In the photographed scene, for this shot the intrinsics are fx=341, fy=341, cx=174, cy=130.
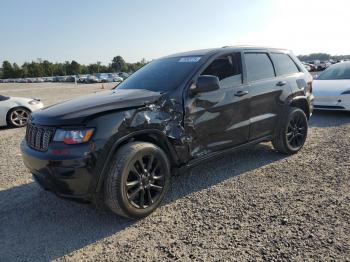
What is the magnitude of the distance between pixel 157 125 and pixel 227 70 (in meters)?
1.54

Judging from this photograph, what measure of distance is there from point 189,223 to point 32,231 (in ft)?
5.44

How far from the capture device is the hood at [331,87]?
8.97 m

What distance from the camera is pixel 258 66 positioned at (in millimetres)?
5172

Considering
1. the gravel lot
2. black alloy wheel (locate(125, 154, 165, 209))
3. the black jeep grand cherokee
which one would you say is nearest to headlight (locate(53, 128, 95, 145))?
the black jeep grand cherokee

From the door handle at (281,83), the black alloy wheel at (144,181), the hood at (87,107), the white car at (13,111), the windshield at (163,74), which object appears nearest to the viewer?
the hood at (87,107)

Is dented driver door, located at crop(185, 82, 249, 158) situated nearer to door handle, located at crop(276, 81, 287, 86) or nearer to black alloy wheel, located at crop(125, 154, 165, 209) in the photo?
black alloy wheel, located at crop(125, 154, 165, 209)

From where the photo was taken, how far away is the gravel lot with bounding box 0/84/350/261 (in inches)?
121

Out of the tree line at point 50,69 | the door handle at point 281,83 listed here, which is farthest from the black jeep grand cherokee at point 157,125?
the tree line at point 50,69

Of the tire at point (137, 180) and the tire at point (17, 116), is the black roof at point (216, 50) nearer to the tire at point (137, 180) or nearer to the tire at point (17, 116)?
the tire at point (137, 180)

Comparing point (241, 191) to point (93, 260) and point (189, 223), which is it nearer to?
point (189, 223)

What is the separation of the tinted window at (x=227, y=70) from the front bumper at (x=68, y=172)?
78.6 inches

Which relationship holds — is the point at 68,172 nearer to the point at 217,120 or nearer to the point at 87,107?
the point at 87,107

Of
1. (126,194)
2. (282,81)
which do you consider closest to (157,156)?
(126,194)

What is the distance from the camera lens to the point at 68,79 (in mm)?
65688
